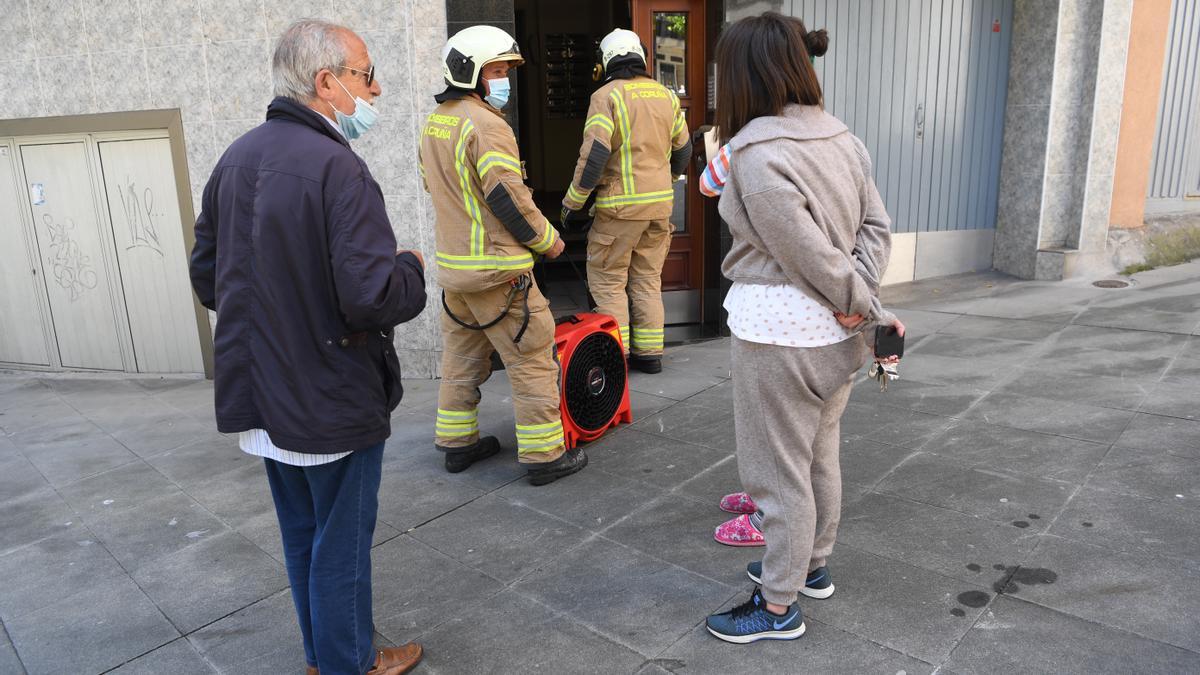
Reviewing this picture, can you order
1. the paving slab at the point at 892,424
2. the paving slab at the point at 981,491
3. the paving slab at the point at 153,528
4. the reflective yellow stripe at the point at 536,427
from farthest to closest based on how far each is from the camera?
the paving slab at the point at 892,424 < the reflective yellow stripe at the point at 536,427 < the paving slab at the point at 153,528 < the paving slab at the point at 981,491

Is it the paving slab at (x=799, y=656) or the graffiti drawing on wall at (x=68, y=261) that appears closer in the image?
the paving slab at (x=799, y=656)

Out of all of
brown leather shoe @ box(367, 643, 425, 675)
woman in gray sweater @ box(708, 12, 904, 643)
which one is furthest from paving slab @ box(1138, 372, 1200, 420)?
brown leather shoe @ box(367, 643, 425, 675)

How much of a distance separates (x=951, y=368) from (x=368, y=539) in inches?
164

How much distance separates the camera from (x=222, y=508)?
157 inches

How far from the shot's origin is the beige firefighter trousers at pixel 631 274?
5.43m

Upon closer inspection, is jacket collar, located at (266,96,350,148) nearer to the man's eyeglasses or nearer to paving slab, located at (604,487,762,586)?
the man's eyeglasses

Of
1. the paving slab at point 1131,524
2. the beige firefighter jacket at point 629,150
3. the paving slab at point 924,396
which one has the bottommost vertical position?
the paving slab at point 924,396

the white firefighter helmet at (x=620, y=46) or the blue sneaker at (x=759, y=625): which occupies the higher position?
the white firefighter helmet at (x=620, y=46)

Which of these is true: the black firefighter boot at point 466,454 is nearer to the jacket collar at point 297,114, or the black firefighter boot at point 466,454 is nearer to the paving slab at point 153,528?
the paving slab at point 153,528

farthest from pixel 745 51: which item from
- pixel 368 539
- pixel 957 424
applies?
pixel 957 424

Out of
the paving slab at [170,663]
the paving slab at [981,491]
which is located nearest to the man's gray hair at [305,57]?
the paving slab at [170,663]

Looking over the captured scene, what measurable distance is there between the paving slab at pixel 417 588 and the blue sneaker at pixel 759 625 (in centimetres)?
88

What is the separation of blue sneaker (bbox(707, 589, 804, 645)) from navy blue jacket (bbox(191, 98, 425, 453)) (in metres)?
1.30

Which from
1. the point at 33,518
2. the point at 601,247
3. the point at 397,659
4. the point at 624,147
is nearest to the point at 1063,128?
the point at 624,147
